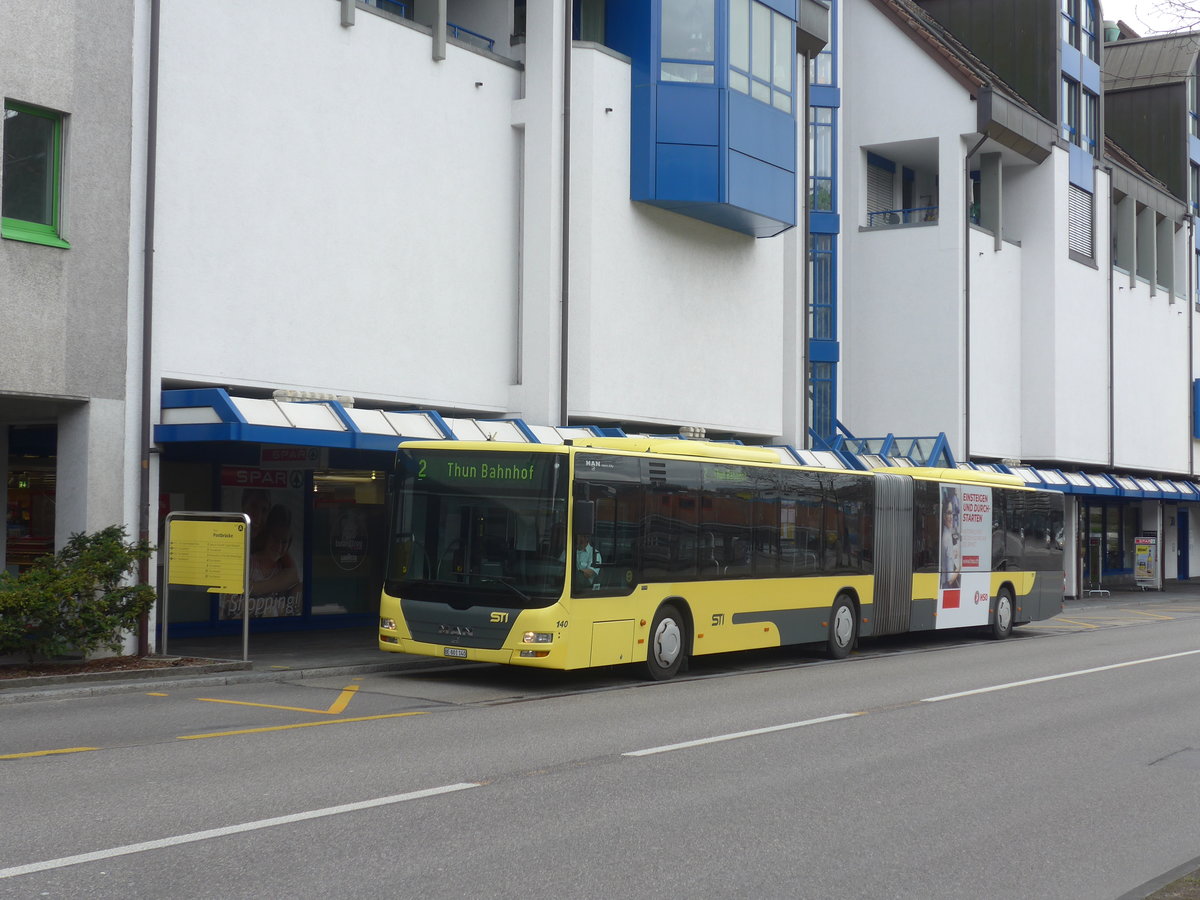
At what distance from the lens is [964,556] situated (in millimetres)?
24047

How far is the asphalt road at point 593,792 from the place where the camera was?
6.65m

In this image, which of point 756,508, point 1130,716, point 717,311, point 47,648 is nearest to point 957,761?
point 1130,716

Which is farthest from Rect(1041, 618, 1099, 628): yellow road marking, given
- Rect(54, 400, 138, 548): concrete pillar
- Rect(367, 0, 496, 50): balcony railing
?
Rect(54, 400, 138, 548): concrete pillar

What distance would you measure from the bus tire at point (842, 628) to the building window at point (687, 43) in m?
9.73

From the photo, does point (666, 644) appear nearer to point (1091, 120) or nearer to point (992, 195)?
point (992, 195)

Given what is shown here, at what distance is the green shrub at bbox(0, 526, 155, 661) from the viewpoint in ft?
46.6

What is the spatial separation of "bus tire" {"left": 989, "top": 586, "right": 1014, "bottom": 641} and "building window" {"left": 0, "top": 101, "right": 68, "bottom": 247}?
57.0 feet

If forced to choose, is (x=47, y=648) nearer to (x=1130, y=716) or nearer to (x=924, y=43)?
(x=1130, y=716)

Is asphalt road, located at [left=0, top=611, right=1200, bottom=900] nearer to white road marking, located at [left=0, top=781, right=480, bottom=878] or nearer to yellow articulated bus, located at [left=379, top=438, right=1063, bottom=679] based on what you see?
white road marking, located at [left=0, top=781, right=480, bottom=878]

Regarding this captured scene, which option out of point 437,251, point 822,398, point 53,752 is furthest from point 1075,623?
point 53,752

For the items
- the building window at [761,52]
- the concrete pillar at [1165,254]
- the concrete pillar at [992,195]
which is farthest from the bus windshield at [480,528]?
the concrete pillar at [1165,254]

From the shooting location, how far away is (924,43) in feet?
122

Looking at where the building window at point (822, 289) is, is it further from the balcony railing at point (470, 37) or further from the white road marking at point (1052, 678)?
the white road marking at point (1052, 678)

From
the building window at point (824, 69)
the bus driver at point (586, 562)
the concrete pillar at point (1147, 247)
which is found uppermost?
the building window at point (824, 69)
